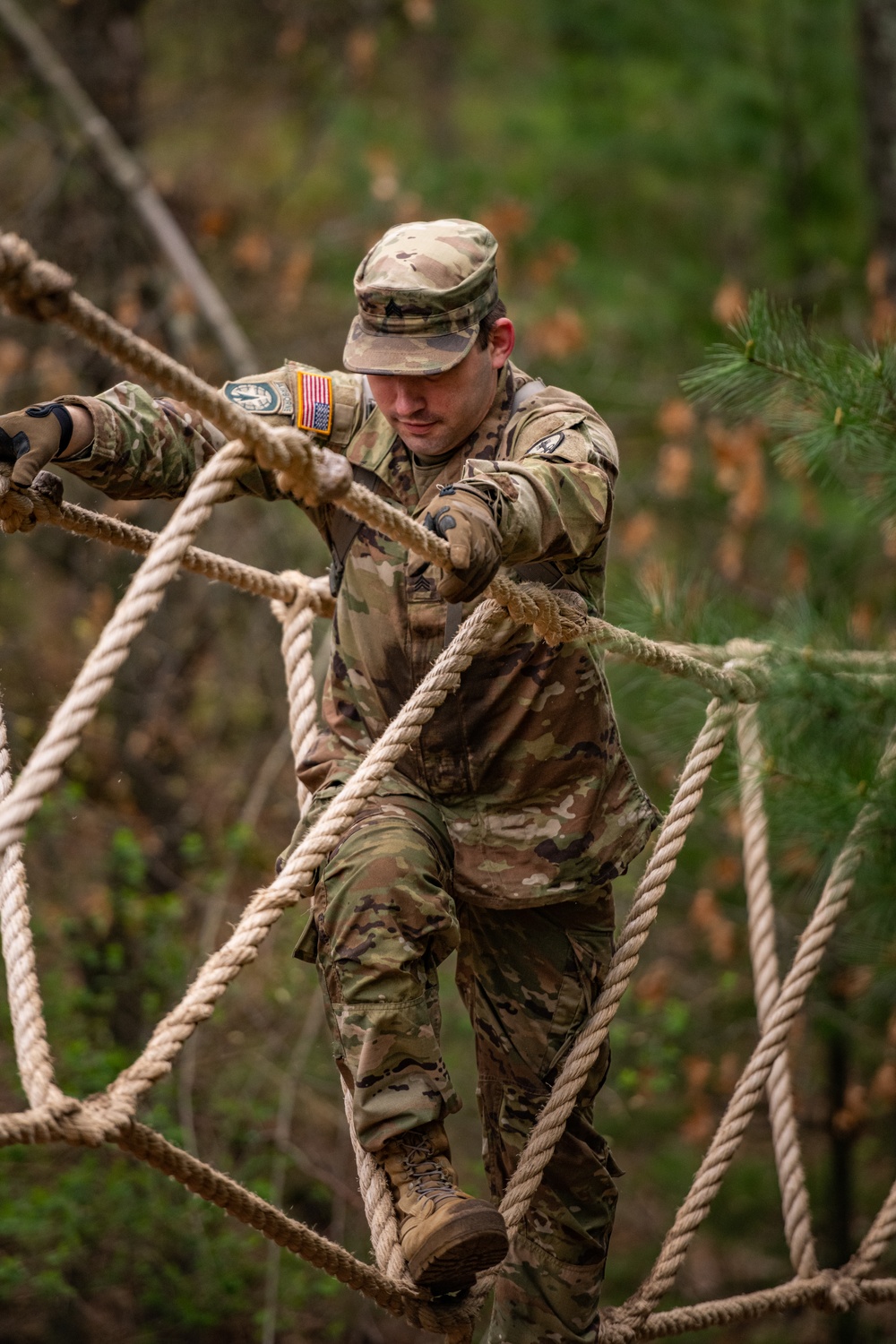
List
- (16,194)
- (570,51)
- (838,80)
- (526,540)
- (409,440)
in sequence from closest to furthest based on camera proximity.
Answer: (526,540) < (409,440) < (16,194) < (838,80) < (570,51)

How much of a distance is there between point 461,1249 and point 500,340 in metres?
1.08

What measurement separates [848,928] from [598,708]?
157 cm


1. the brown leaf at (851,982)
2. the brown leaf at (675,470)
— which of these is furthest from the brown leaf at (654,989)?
the brown leaf at (675,470)

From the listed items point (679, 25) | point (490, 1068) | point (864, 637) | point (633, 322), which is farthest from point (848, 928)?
point (679, 25)

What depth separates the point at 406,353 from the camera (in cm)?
176

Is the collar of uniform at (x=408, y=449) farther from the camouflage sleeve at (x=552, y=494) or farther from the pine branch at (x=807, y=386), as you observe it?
the pine branch at (x=807, y=386)

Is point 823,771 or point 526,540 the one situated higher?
point 526,540

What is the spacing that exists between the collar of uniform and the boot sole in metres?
0.86

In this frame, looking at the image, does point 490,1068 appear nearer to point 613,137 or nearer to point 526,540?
Result: point 526,540

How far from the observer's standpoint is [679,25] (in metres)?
6.36

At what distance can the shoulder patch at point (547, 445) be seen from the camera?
1.71 metres

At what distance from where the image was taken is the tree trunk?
13.7 ft

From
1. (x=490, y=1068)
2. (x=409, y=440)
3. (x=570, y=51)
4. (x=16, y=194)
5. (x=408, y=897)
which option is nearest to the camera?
(x=408, y=897)

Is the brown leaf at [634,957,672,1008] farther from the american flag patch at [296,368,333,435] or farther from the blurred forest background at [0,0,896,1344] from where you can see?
the american flag patch at [296,368,333,435]
